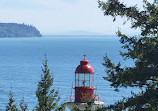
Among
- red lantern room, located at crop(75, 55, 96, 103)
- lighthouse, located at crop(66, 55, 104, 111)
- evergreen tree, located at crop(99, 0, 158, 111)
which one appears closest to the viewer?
evergreen tree, located at crop(99, 0, 158, 111)

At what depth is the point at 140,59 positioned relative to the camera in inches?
445

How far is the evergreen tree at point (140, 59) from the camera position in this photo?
35.9ft

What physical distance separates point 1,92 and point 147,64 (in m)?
40.3

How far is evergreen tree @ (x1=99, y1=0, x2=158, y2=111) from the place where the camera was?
35.9 feet

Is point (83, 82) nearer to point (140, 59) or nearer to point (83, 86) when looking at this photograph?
point (83, 86)

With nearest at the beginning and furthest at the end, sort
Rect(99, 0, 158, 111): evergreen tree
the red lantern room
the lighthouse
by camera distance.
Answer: Rect(99, 0, 158, 111): evergreen tree < the lighthouse < the red lantern room

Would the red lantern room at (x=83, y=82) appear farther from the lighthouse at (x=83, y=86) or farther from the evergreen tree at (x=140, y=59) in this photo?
the evergreen tree at (x=140, y=59)

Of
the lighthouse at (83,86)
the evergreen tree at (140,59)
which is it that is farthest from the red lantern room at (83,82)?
the evergreen tree at (140,59)

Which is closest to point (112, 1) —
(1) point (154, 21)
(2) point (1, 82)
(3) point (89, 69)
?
(1) point (154, 21)

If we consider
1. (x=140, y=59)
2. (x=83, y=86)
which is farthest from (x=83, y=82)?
(x=140, y=59)

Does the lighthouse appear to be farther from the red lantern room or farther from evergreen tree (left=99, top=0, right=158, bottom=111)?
evergreen tree (left=99, top=0, right=158, bottom=111)

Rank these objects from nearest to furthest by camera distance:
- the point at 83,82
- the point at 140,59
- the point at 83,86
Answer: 1. the point at 140,59
2. the point at 83,86
3. the point at 83,82

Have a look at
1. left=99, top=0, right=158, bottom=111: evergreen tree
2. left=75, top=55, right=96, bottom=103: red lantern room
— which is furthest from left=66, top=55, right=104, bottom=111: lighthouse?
left=99, top=0, right=158, bottom=111: evergreen tree

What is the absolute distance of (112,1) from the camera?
460 inches
